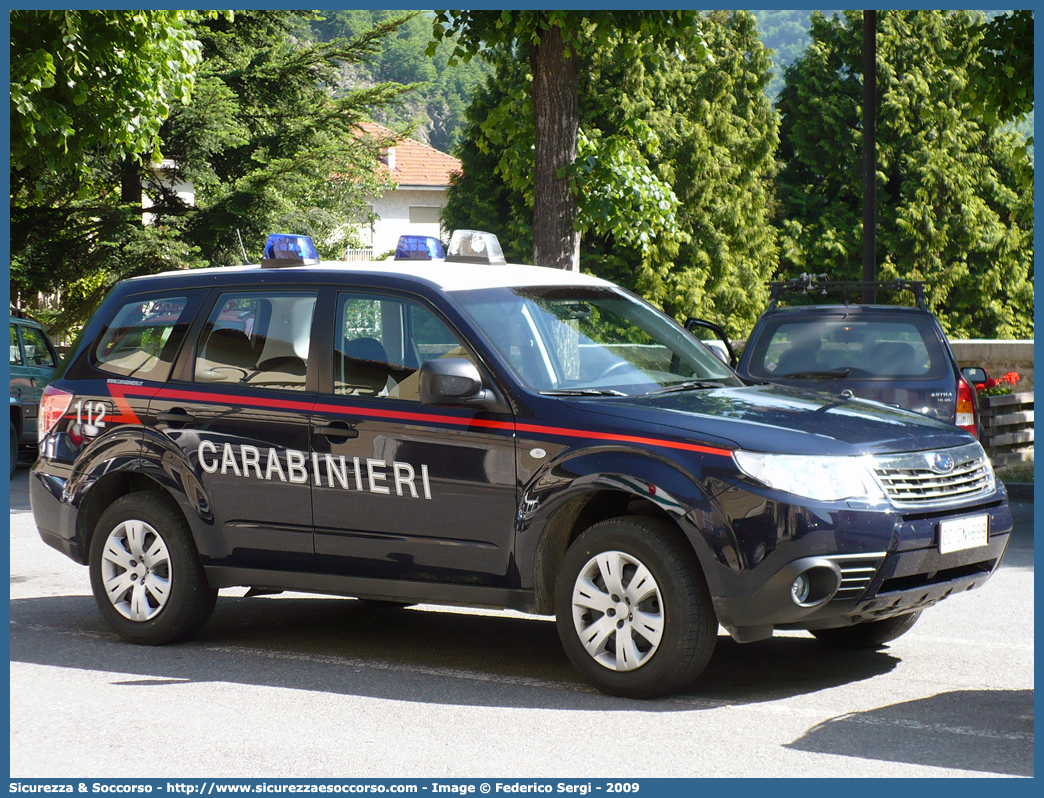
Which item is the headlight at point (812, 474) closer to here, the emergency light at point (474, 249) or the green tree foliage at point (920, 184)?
the emergency light at point (474, 249)

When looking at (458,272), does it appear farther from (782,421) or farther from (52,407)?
(52,407)

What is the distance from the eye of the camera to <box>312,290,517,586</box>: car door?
602 cm

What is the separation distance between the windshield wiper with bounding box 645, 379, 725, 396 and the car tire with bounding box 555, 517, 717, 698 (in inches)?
30.7

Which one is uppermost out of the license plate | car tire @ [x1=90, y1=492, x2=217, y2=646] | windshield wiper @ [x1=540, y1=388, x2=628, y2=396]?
windshield wiper @ [x1=540, y1=388, x2=628, y2=396]

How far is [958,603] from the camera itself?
8.07 meters

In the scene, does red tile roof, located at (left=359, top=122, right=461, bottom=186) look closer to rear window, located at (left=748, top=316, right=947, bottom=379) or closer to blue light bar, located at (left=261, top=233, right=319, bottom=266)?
rear window, located at (left=748, top=316, right=947, bottom=379)

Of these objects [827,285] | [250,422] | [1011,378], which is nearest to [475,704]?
[250,422]

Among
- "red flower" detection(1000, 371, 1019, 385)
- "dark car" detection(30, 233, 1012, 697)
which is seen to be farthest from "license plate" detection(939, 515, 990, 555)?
"red flower" detection(1000, 371, 1019, 385)

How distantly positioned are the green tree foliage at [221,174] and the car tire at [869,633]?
61.5ft

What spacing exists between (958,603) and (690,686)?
2777 mm

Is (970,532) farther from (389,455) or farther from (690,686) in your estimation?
(389,455)

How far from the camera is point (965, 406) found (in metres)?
10.1

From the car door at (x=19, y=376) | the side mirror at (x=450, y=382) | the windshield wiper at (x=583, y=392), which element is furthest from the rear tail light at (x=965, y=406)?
the car door at (x=19, y=376)

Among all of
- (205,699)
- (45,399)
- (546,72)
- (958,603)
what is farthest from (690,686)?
(546,72)
